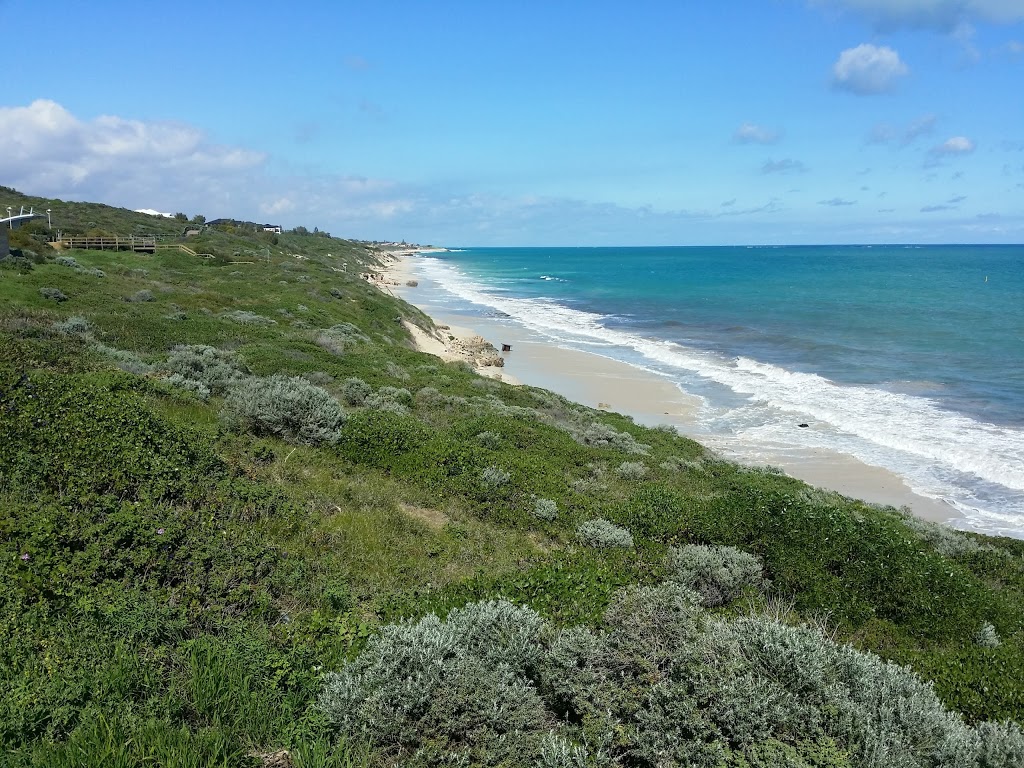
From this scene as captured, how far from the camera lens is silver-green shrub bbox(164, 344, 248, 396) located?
1466 centimetres

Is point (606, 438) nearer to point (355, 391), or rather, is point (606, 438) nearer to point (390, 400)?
→ point (390, 400)

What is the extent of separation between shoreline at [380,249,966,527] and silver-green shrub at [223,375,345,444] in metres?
14.4

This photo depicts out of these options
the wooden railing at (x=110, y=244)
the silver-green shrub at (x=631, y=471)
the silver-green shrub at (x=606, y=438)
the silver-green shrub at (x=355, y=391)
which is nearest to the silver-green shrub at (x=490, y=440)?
the silver-green shrub at (x=631, y=471)

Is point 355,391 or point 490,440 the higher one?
point 355,391

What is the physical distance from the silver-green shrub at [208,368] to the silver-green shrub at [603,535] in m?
9.26

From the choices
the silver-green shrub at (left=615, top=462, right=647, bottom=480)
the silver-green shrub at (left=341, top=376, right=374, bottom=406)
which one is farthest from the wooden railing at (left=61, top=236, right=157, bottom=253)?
the silver-green shrub at (left=615, top=462, right=647, bottom=480)

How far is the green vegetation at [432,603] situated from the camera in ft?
12.6

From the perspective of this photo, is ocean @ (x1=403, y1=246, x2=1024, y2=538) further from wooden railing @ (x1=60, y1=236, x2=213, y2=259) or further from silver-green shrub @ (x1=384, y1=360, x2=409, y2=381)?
wooden railing @ (x1=60, y1=236, x2=213, y2=259)

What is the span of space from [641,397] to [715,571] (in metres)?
21.8

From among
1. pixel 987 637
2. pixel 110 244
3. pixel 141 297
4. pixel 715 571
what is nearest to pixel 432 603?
pixel 715 571

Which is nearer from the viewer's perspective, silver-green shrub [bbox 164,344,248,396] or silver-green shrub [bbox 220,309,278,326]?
silver-green shrub [bbox 164,344,248,396]

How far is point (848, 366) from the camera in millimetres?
35938

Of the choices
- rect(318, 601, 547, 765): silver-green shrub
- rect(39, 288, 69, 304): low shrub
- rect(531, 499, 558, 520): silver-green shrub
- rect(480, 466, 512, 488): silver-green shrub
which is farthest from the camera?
rect(39, 288, 69, 304): low shrub

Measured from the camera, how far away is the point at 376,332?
33.5 metres
